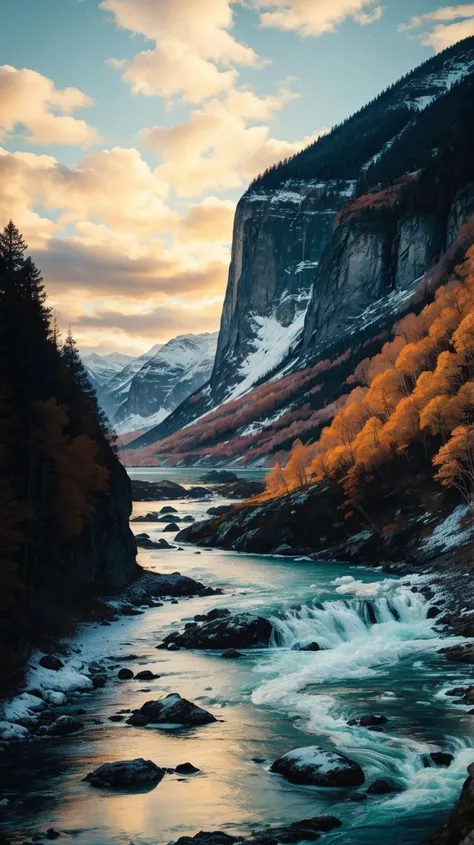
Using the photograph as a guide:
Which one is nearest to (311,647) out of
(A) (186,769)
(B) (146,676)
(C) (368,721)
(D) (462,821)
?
(B) (146,676)

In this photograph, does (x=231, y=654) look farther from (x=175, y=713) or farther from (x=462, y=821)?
(x=462, y=821)

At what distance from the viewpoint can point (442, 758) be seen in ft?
101

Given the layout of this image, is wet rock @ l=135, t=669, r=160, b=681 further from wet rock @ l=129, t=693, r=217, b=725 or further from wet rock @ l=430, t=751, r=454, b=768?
wet rock @ l=430, t=751, r=454, b=768

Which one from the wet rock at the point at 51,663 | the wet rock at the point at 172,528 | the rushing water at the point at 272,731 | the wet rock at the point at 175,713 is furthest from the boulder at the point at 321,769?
the wet rock at the point at 172,528

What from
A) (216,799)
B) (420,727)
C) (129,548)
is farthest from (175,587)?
(216,799)

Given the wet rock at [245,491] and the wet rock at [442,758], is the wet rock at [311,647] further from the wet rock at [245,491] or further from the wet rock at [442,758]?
the wet rock at [245,491]

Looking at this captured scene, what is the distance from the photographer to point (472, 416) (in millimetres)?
87188

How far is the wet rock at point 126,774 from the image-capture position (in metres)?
29.3

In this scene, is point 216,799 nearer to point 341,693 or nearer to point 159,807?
point 159,807

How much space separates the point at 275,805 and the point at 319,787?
250 centimetres

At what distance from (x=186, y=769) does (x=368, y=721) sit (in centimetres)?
1034

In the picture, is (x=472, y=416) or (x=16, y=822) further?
(x=472, y=416)

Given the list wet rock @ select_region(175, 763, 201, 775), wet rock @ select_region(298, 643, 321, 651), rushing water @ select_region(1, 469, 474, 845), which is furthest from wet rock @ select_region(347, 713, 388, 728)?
wet rock @ select_region(298, 643, 321, 651)

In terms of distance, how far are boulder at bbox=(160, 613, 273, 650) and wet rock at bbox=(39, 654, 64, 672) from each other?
10.2 metres
